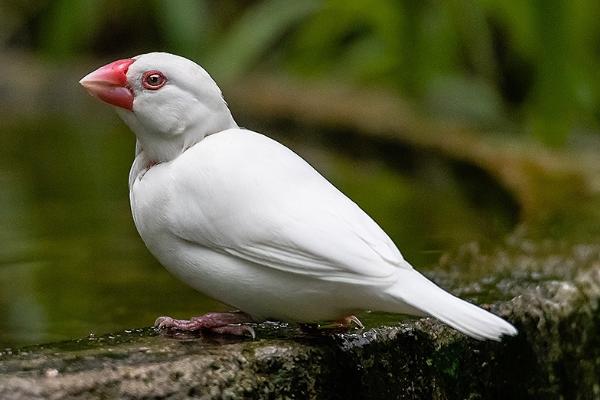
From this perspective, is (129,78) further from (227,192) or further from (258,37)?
(258,37)

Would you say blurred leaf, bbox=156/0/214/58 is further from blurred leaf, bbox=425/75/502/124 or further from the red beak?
the red beak

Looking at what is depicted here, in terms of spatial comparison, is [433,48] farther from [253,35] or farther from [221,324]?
[221,324]

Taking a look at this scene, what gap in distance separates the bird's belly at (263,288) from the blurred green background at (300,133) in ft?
2.39

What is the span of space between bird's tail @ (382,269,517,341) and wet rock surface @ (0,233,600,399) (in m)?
0.27

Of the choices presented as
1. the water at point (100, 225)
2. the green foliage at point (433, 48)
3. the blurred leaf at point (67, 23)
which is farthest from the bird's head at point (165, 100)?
the blurred leaf at point (67, 23)

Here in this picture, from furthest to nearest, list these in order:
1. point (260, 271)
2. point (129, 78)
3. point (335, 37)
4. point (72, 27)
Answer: point (335, 37) < point (72, 27) < point (129, 78) < point (260, 271)

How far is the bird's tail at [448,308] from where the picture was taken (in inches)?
86.3

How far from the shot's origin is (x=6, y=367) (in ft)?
7.16

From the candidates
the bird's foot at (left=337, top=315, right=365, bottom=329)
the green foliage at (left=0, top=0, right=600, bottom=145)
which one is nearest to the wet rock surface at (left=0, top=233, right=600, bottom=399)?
the bird's foot at (left=337, top=315, right=365, bottom=329)

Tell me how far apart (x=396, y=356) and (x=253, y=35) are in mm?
5271

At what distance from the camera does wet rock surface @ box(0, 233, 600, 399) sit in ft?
7.23

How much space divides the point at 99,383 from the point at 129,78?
0.74 meters

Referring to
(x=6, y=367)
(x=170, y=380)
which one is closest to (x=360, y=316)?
(x=170, y=380)

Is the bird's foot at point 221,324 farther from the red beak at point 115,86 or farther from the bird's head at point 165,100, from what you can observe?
the red beak at point 115,86
